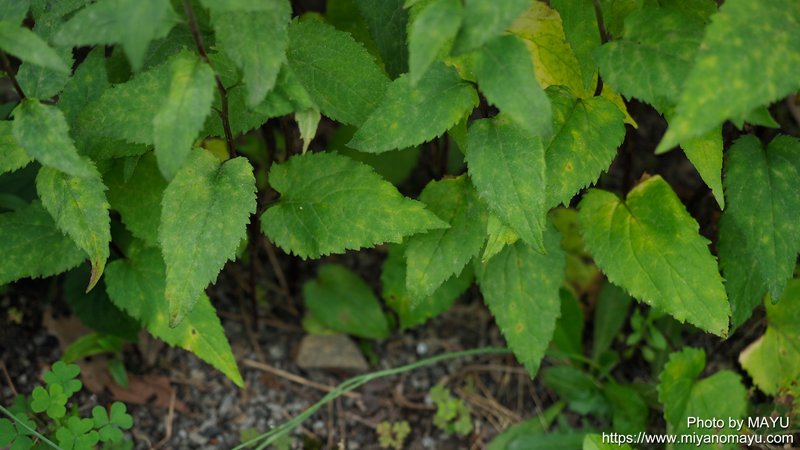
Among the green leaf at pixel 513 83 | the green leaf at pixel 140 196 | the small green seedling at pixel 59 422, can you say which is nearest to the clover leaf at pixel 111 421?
the small green seedling at pixel 59 422

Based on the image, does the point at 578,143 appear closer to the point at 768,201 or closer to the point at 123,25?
the point at 768,201

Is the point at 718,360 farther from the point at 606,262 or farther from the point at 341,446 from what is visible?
the point at 341,446

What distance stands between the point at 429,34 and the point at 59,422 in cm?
163

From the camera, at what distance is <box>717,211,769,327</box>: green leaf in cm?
167

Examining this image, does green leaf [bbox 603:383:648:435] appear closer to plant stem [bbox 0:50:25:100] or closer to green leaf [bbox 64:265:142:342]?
green leaf [bbox 64:265:142:342]

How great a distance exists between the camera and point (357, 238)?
4.81ft

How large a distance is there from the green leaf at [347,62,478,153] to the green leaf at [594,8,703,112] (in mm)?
357

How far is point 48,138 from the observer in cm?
124

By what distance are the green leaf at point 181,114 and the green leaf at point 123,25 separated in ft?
0.31

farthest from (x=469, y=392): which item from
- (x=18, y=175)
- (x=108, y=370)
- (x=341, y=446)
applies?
(x=18, y=175)

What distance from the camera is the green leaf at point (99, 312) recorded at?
6.08ft

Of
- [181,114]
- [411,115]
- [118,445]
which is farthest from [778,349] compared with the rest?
[118,445]

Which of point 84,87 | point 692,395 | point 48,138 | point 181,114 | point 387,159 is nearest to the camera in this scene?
point 181,114

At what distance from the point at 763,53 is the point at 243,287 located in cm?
199
